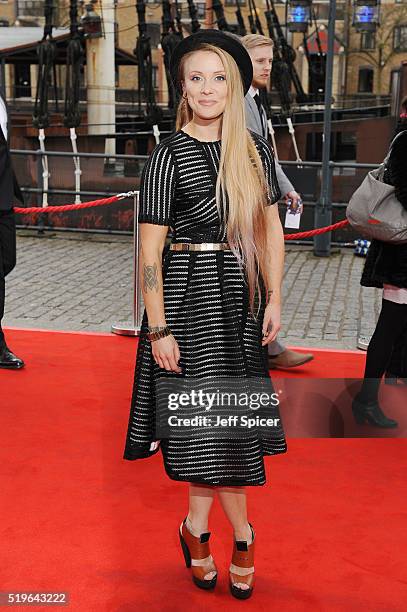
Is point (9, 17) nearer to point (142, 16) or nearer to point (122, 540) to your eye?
point (142, 16)

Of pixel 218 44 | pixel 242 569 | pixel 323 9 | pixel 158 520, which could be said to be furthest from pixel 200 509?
pixel 323 9

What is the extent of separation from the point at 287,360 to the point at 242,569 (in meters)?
2.84

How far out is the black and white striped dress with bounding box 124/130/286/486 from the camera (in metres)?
2.89

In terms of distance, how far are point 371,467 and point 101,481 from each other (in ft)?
4.25

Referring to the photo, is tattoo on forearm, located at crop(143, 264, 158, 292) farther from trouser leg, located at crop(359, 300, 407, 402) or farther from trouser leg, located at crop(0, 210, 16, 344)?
trouser leg, located at crop(0, 210, 16, 344)

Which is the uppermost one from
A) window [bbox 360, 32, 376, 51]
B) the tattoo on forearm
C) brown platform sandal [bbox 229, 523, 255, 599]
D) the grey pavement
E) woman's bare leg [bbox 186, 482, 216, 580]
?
window [bbox 360, 32, 376, 51]

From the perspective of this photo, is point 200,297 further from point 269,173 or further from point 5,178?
point 5,178

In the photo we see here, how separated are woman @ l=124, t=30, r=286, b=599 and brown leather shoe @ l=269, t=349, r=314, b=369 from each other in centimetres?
283

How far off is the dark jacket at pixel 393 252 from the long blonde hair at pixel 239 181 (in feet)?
4.80

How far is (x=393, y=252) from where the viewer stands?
14.7 ft

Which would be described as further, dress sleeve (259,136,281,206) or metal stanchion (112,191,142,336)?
metal stanchion (112,191,142,336)

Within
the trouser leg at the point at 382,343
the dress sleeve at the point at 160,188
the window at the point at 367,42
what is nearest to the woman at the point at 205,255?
the dress sleeve at the point at 160,188

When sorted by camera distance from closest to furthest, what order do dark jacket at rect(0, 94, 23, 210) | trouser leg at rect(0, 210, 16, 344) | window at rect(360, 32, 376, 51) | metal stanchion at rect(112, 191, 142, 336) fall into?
dark jacket at rect(0, 94, 23, 210)
trouser leg at rect(0, 210, 16, 344)
metal stanchion at rect(112, 191, 142, 336)
window at rect(360, 32, 376, 51)

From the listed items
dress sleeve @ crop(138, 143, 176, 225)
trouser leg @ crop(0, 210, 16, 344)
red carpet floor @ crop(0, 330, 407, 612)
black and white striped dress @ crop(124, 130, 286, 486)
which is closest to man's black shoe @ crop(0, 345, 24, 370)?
trouser leg @ crop(0, 210, 16, 344)
